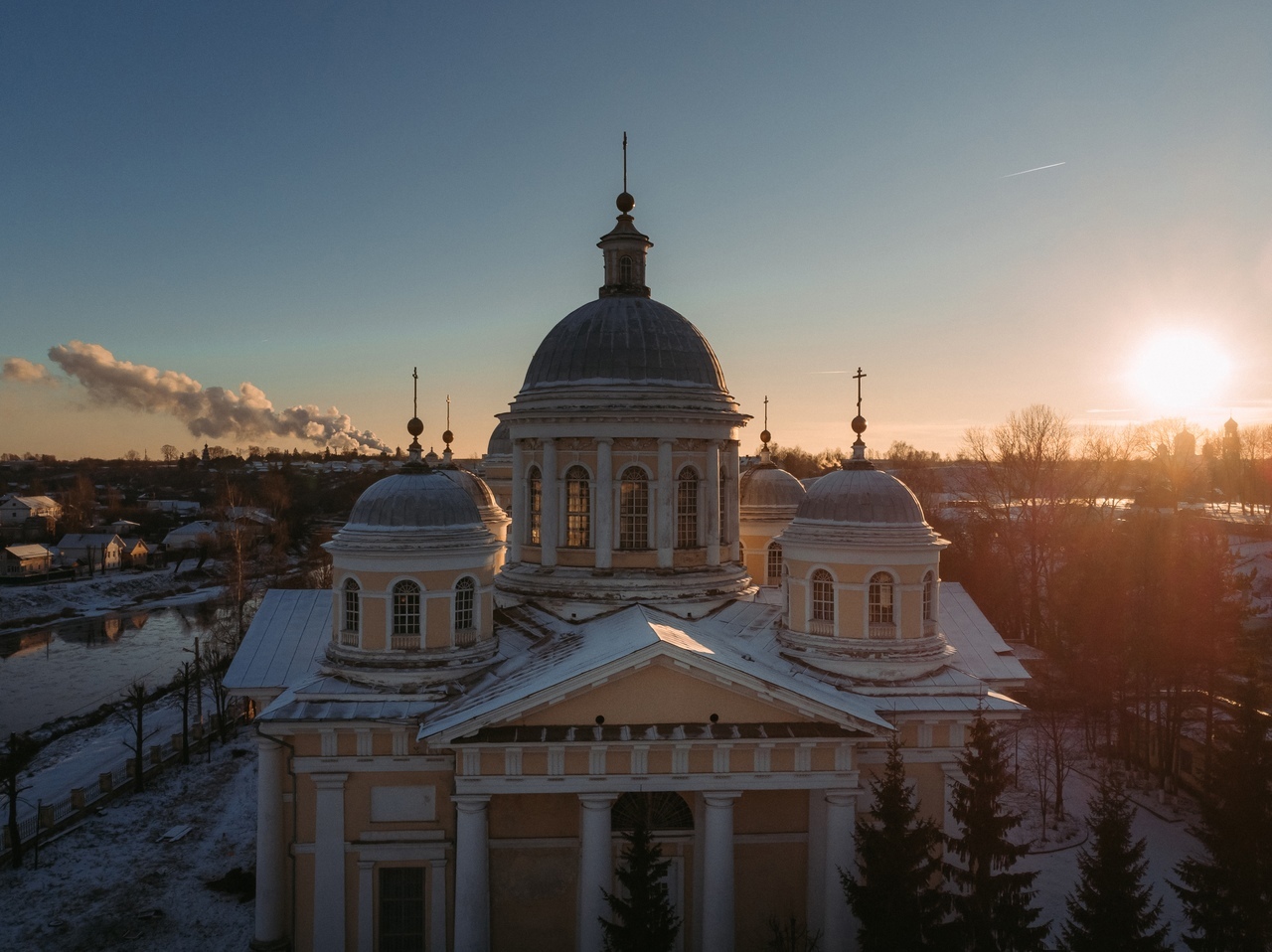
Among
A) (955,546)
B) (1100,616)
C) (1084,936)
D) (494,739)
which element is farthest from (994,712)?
(955,546)

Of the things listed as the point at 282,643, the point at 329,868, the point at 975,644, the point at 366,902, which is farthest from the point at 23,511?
the point at 975,644

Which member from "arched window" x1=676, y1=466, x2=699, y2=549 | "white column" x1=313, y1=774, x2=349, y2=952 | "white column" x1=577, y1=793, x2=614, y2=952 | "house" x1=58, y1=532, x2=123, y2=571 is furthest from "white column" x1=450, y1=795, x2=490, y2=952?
"house" x1=58, y1=532, x2=123, y2=571

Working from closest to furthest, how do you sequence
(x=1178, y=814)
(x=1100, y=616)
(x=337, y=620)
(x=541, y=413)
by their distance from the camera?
(x=337, y=620)
(x=541, y=413)
(x=1178, y=814)
(x=1100, y=616)

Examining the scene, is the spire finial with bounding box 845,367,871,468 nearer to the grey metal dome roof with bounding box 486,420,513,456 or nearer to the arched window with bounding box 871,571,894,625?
the arched window with bounding box 871,571,894,625

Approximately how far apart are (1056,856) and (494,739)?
14311 mm

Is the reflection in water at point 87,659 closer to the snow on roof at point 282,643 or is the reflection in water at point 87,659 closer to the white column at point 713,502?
the snow on roof at point 282,643

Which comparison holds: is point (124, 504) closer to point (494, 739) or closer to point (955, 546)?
point (955, 546)

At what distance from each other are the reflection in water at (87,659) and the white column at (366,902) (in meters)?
24.2

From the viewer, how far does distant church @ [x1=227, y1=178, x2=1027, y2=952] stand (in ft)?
44.2

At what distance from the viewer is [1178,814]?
71.1ft

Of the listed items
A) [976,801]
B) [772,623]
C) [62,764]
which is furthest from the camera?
[62,764]

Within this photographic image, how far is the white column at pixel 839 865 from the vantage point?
13758mm

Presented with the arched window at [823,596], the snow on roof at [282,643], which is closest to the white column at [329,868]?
the snow on roof at [282,643]

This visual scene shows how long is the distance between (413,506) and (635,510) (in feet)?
18.0
